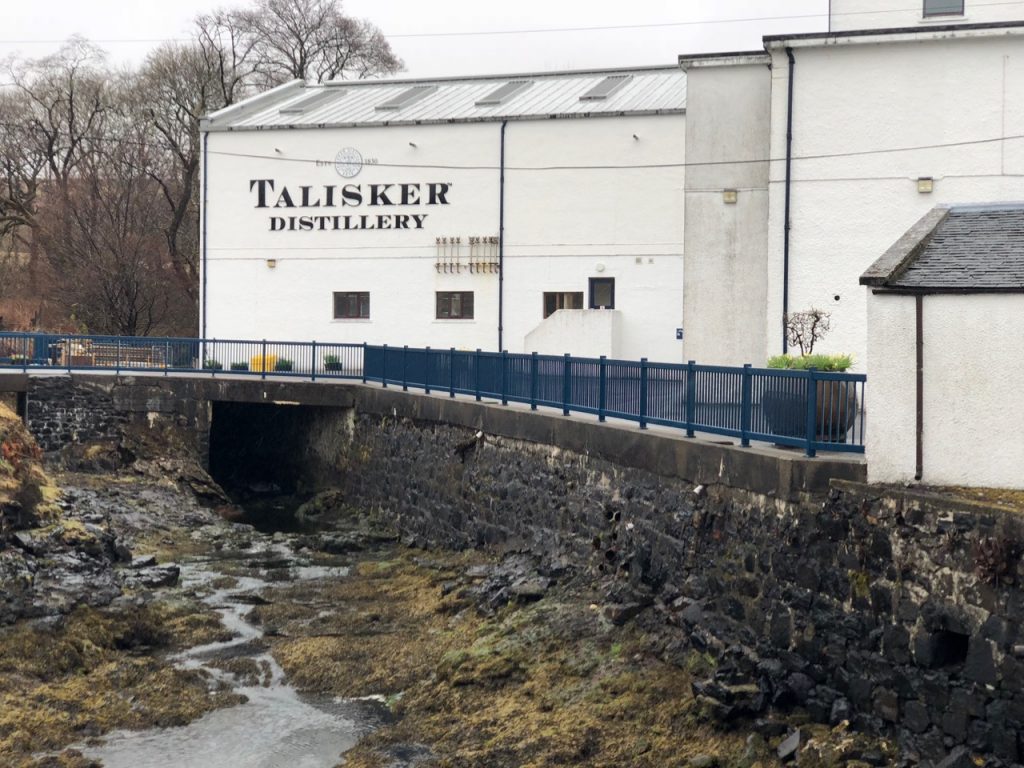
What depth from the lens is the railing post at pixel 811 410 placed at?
1222cm

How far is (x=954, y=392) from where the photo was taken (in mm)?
11070

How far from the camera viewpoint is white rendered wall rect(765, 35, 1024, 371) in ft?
68.8

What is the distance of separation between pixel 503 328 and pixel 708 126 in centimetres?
1019

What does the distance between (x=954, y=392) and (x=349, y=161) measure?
24.9 metres

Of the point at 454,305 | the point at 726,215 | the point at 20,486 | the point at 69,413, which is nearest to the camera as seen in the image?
the point at 20,486

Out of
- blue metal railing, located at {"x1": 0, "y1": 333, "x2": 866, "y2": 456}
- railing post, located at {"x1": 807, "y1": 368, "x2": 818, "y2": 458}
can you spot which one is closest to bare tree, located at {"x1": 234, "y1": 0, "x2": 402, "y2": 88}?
blue metal railing, located at {"x1": 0, "y1": 333, "x2": 866, "y2": 456}

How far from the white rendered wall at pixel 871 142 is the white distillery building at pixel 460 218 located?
8862mm

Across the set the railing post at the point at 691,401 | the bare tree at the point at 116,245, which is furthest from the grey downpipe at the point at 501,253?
the railing post at the point at 691,401

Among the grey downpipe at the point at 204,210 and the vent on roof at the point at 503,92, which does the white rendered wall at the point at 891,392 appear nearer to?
the vent on roof at the point at 503,92

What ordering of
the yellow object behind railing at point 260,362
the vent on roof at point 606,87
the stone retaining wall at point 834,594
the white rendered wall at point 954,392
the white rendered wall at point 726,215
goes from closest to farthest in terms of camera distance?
the stone retaining wall at point 834,594 < the white rendered wall at point 954,392 < the white rendered wall at point 726,215 < the yellow object behind railing at point 260,362 < the vent on roof at point 606,87

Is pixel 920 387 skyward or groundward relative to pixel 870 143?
groundward

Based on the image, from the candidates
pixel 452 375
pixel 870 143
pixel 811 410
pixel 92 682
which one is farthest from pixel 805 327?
pixel 92 682

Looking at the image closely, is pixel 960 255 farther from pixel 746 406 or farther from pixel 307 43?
pixel 307 43

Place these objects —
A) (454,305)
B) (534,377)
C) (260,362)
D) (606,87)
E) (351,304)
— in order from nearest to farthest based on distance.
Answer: (534,377) → (260,362) → (454,305) → (351,304) → (606,87)
